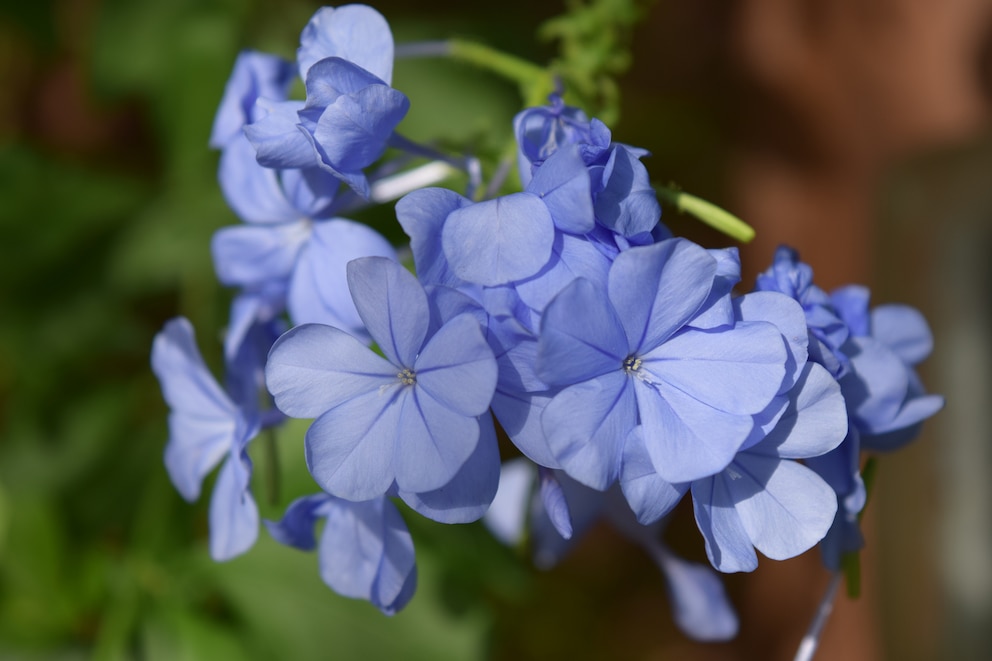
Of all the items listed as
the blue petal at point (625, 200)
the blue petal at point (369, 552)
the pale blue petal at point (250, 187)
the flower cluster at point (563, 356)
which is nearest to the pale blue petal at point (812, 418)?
the flower cluster at point (563, 356)

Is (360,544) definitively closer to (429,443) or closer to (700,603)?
(429,443)

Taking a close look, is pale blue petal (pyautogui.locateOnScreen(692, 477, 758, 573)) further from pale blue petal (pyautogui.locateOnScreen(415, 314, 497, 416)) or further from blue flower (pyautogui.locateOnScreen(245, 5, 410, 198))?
blue flower (pyautogui.locateOnScreen(245, 5, 410, 198))

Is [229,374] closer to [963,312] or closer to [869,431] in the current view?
[869,431]

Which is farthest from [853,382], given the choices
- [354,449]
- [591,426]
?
[354,449]

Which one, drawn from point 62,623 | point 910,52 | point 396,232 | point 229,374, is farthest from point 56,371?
point 910,52

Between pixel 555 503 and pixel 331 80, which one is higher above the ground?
pixel 331 80

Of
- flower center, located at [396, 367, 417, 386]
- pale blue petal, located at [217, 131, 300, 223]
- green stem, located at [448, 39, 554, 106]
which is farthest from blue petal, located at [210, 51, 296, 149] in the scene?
flower center, located at [396, 367, 417, 386]
